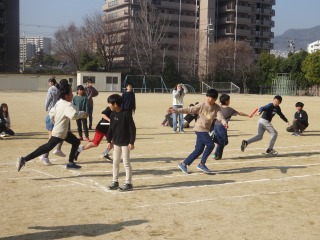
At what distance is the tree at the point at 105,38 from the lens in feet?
234

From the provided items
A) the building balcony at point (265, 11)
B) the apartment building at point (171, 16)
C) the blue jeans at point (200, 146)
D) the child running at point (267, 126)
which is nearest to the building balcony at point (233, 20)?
the building balcony at point (265, 11)

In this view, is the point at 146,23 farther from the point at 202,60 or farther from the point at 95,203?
the point at 95,203

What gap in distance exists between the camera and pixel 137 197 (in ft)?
21.7

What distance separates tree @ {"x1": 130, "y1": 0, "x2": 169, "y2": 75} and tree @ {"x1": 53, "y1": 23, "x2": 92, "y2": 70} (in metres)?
8.81

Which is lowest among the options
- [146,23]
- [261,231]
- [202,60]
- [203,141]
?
[261,231]

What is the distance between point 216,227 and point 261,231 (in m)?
0.52

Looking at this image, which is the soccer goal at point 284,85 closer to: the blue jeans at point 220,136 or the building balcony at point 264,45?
the building balcony at point 264,45

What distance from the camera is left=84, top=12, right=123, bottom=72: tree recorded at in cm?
7131

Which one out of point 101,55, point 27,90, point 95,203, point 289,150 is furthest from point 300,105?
point 101,55

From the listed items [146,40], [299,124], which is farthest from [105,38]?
[299,124]

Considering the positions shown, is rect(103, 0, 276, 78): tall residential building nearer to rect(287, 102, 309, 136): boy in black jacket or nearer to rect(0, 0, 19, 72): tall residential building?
rect(0, 0, 19, 72): tall residential building

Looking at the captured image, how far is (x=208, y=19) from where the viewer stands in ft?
279

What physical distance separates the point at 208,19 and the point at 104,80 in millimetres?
34781

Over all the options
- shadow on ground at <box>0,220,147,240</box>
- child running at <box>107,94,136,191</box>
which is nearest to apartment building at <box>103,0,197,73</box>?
child running at <box>107,94,136,191</box>
